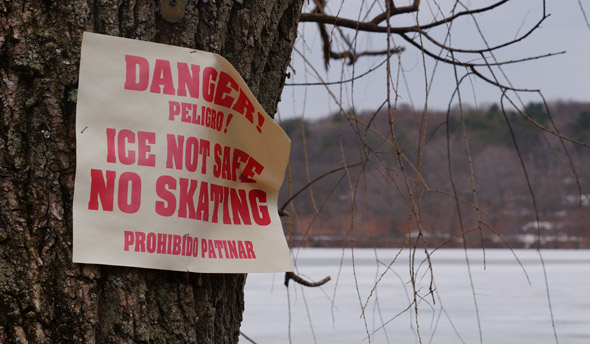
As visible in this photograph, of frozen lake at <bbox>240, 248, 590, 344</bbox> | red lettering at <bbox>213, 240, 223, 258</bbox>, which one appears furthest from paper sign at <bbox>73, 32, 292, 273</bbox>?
frozen lake at <bbox>240, 248, 590, 344</bbox>

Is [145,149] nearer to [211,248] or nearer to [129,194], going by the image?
[129,194]

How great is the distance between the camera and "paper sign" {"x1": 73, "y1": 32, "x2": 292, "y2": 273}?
2.72 ft

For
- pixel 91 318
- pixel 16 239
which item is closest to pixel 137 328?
pixel 91 318

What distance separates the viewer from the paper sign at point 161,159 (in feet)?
2.72

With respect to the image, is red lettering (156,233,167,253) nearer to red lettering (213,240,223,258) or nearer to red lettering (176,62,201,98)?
red lettering (213,240,223,258)

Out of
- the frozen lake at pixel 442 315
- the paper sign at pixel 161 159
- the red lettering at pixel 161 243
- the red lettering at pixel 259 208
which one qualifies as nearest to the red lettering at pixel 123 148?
the paper sign at pixel 161 159

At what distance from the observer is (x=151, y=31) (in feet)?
2.88

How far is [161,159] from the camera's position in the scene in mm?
858

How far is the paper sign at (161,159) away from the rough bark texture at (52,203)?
0.8 inches

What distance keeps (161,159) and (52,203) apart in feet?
0.48

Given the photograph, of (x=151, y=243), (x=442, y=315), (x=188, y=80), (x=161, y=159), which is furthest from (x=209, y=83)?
(x=442, y=315)

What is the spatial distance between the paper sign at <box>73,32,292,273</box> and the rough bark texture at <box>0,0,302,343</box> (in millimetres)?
20

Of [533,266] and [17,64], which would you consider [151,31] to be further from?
[533,266]

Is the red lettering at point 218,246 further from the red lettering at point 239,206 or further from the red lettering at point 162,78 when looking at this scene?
the red lettering at point 162,78
